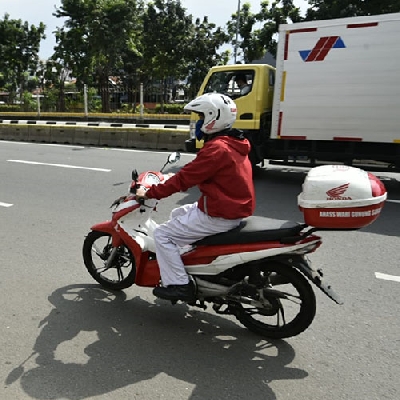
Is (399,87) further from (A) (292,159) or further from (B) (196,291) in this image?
(B) (196,291)

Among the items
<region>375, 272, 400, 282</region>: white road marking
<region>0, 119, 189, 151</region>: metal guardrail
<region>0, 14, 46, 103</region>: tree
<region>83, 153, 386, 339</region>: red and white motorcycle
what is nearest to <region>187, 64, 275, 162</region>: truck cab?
<region>0, 119, 189, 151</region>: metal guardrail

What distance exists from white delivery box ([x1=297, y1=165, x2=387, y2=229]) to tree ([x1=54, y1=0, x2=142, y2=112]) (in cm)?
2939

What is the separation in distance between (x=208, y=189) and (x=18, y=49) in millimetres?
37473

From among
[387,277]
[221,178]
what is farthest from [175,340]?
[387,277]

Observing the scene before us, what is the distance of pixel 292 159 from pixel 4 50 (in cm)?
3336

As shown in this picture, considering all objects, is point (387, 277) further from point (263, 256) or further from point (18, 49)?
point (18, 49)

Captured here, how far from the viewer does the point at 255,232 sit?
9.15 ft

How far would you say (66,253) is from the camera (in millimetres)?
4488

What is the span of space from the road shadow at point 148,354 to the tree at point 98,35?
28.9 m

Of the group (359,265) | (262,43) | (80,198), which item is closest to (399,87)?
(359,265)

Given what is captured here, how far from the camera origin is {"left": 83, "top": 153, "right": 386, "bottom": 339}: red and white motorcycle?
2547mm

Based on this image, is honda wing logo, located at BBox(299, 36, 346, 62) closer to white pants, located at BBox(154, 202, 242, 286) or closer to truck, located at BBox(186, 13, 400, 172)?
Answer: truck, located at BBox(186, 13, 400, 172)

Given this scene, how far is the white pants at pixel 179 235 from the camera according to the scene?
113 inches

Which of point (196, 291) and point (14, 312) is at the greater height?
point (196, 291)
